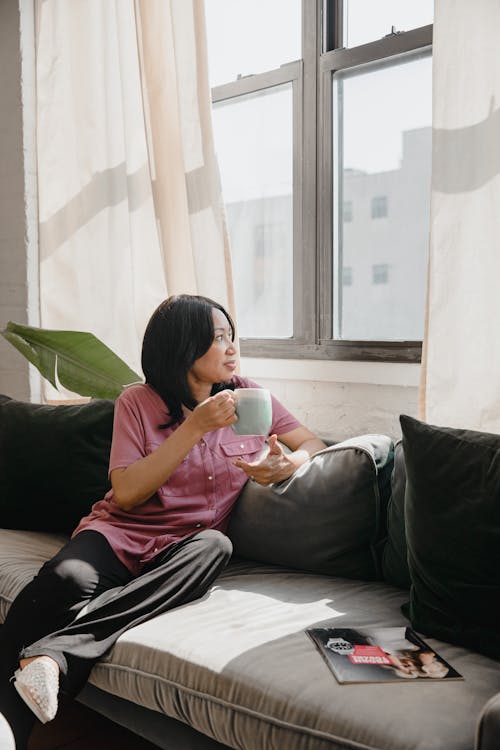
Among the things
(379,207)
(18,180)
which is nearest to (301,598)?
(379,207)

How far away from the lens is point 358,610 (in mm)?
1637

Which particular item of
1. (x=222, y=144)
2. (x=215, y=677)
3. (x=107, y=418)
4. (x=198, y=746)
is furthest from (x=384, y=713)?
(x=222, y=144)

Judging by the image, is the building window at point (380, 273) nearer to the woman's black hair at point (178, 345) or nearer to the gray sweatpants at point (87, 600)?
the woman's black hair at point (178, 345)

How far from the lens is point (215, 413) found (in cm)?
180

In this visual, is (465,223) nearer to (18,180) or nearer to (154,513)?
(154,513)

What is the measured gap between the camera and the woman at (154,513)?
5.09 feet

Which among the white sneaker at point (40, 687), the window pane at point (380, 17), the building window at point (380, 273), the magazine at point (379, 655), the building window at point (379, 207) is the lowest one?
the white sneaker at point (40, 687)

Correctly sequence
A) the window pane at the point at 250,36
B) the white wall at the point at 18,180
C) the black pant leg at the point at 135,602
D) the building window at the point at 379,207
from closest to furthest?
the black pant leg at the point at 135,602, the building window at the point at 379,207, the window pane at the point at 250,36, the white wall at the point at 18,180

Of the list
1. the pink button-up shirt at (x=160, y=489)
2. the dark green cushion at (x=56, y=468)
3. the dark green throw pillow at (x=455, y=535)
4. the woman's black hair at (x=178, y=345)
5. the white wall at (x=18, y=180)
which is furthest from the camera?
the white wall at (x=18, y=180)

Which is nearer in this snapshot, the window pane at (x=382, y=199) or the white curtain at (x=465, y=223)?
the white curtain at (x=465, y=223)

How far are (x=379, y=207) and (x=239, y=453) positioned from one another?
3.23 feet

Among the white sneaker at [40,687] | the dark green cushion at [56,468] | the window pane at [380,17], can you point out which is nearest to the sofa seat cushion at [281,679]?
the white sneaker at [40,687]

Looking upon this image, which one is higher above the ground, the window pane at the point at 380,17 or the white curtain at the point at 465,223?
the window pane at the point at 380,17

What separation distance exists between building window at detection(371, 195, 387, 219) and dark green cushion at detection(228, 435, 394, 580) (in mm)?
868
